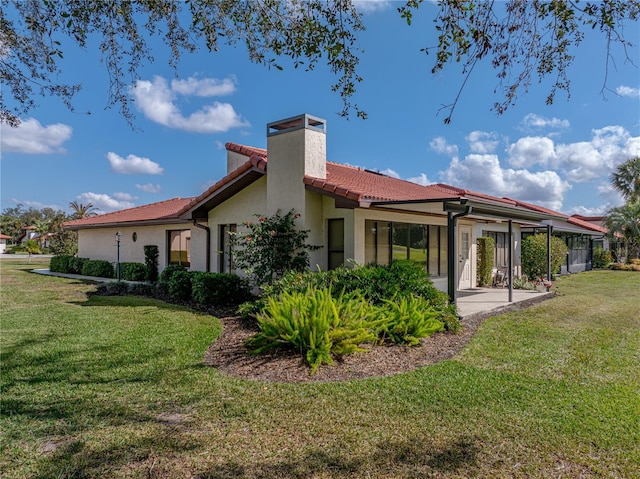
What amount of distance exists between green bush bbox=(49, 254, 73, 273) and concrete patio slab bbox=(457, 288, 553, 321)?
65.1ft

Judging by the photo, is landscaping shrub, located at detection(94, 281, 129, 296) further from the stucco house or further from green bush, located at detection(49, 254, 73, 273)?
green bush, located at detection(49, 254, 73, 273)

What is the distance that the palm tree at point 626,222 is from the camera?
28.5 m

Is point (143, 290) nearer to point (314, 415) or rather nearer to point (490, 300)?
point (490, 300)

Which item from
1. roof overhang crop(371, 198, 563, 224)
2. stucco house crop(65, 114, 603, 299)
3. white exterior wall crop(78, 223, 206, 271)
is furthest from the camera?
white exterior wall crop(78, 223, 206, 271)

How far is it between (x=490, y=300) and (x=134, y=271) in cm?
1391

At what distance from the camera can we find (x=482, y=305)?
11344 mm

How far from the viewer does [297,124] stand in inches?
440

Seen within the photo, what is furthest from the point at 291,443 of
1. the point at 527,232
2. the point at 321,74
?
the point at 527,232

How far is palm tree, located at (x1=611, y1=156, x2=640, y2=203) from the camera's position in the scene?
33.8 meters

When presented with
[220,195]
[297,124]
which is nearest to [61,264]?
[220,195]

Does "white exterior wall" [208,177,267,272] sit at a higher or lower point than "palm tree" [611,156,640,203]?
lower

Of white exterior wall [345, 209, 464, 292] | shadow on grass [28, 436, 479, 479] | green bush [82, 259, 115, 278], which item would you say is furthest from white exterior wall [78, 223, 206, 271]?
shadow on grass [28, 436, 479, 479]

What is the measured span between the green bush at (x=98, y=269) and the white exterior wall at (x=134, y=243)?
739 millimetres

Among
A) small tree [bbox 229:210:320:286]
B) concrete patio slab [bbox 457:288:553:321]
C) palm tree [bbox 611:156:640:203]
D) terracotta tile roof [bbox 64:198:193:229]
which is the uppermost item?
palm tree [bbox 611:156:640:203]
